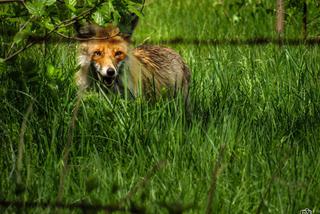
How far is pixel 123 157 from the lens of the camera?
12.8ft

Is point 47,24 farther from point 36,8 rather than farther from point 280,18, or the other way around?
point 280,18

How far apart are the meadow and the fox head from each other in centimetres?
26

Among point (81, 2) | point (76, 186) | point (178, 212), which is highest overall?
point (81, 2)

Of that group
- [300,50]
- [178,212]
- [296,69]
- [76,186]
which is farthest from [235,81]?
[178,212]

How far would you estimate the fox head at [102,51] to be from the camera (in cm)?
600

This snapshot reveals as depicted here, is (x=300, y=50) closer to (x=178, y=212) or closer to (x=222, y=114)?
(x=222, y=114)

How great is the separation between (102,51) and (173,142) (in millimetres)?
2349

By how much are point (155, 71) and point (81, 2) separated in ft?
6.86

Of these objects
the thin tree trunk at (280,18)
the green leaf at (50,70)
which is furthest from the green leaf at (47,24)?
the thin tree trunk at (280,18)

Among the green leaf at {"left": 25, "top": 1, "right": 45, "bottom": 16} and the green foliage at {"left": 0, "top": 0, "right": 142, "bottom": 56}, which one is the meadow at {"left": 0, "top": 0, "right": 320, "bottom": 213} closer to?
the green foliage at {"left": 0, "top": 0, "right": 142, "bottom": 56}

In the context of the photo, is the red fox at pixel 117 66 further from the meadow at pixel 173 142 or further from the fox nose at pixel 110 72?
the meadow at pixel 173 142

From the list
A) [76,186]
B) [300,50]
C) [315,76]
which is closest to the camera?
[76,186]

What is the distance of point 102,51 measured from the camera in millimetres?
6109

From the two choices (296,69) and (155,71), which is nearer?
(296,69)
